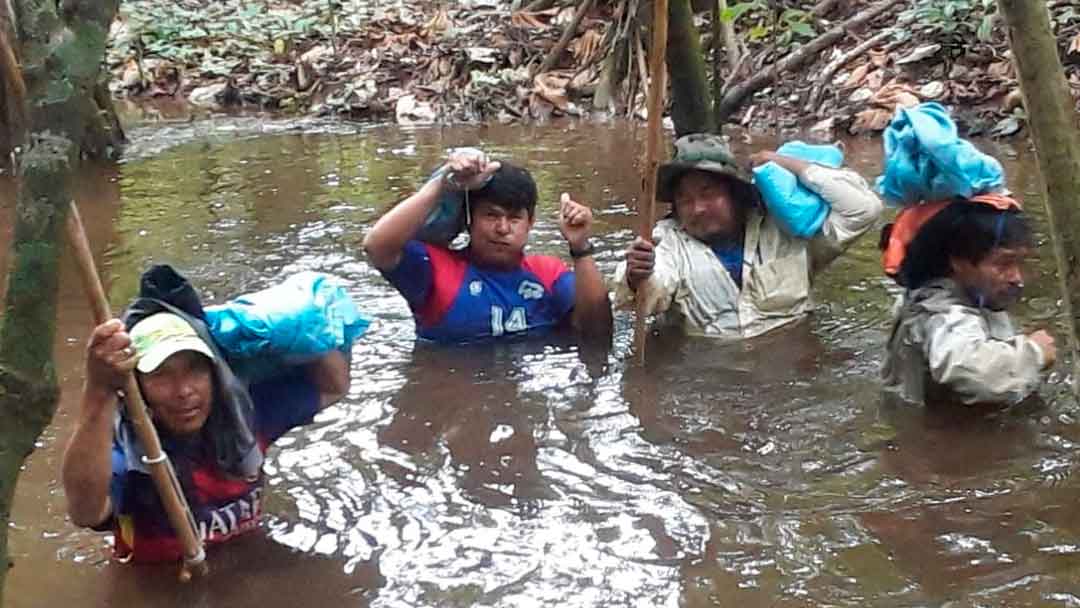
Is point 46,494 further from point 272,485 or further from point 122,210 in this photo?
point 122,210

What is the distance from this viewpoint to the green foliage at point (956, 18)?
998 cm

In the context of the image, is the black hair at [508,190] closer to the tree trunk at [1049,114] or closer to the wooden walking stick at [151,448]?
the wooden walking stick at [151,448]

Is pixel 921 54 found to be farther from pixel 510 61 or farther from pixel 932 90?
pixel 510 61

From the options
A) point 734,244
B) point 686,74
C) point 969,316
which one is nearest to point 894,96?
point 686,74

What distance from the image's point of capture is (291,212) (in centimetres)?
789

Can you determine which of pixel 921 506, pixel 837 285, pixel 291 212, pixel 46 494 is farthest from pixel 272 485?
pixel 291 212

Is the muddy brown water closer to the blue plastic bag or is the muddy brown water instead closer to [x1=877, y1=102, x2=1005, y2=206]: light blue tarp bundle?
the blue plastic bag

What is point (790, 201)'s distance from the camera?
4980 millimetres

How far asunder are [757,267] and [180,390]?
2.68m

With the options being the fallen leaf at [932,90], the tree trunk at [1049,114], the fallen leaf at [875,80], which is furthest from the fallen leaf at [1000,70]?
the tree trunk at [1049,114]

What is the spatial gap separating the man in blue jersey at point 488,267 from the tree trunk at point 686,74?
4.61 ft

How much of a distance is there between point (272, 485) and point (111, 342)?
4.34 ft

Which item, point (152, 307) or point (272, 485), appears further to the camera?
point (272, 485)

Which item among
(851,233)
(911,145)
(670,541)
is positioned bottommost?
(670,541)
